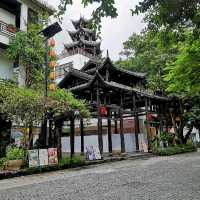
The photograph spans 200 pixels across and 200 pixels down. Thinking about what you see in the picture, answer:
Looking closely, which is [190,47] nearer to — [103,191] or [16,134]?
[103,191]

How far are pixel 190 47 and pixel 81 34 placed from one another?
54.7 m

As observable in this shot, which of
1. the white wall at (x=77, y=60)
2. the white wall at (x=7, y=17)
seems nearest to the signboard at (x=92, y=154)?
the white wall at (x=7, y=17)

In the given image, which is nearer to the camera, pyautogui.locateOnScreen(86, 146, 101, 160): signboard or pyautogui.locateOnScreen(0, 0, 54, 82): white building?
pyautogui.locateOnScreen(0, 0, 54, 82): white building

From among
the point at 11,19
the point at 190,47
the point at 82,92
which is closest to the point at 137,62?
the point at 82,92

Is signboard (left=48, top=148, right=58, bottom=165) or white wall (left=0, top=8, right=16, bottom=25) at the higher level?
white wall (left=0, top=8, right=16, bottom=25)

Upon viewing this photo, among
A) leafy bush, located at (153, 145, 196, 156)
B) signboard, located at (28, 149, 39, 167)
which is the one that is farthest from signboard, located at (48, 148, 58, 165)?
leafy bush, located at (153, 145, 196, 156)

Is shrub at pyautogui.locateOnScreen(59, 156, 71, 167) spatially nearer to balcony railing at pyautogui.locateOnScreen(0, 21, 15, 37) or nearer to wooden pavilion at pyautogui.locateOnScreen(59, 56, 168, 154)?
wooden pavilion at pyautogui.locateOnScreen(59, 56, 168, 154)

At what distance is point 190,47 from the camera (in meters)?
8.60

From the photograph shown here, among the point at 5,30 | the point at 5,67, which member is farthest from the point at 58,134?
the point at 5,30

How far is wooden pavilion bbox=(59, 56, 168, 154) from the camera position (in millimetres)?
23031

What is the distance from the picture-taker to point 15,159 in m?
14.3

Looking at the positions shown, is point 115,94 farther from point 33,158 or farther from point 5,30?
point 33,158

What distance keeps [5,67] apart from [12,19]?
369 centimetres

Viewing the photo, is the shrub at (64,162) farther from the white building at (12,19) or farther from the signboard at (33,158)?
the white building at (12,19)
